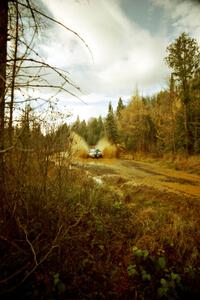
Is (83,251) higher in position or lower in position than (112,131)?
lower

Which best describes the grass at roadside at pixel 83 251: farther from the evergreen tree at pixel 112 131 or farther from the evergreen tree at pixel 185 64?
the evergreen tree at pixel 112 131

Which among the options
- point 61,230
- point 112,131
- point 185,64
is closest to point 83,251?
point 61,230

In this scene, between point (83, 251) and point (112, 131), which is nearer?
point (83, 251)

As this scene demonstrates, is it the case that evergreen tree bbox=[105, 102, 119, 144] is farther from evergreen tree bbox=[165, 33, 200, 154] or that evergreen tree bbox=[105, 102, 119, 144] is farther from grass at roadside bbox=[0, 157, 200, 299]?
grass at roadside bbox=[0, 157, 200, 299]

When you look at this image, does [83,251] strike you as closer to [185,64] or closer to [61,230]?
[61,230]

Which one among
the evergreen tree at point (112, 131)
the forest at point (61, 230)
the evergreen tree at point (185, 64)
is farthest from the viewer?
the evergreen tree at point (112, 131)

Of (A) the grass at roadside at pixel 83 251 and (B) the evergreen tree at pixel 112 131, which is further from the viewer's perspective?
(B) the evergreen tree at pixel 112 131

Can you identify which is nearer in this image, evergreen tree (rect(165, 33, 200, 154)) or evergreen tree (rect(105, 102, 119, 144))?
evergreen tree (rect(165, 33, 200, 154))

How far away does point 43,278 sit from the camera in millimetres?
2746

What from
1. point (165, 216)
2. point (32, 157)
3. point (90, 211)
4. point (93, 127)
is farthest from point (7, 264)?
point (93, 127)

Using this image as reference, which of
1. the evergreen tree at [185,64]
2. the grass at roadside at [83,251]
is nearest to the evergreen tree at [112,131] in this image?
the evergreen tree at [185,64]

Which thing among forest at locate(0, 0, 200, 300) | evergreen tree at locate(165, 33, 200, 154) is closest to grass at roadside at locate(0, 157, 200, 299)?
forest at locate(0, 0, 200, 300)

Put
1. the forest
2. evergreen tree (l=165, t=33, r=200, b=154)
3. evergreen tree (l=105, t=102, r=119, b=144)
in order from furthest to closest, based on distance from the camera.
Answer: evergreen tree (l=105, t=102, r=119, b=144) < evergreen tree (l=165, t=33, r=200, b=154) < the forest

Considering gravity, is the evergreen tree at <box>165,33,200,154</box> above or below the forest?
above
